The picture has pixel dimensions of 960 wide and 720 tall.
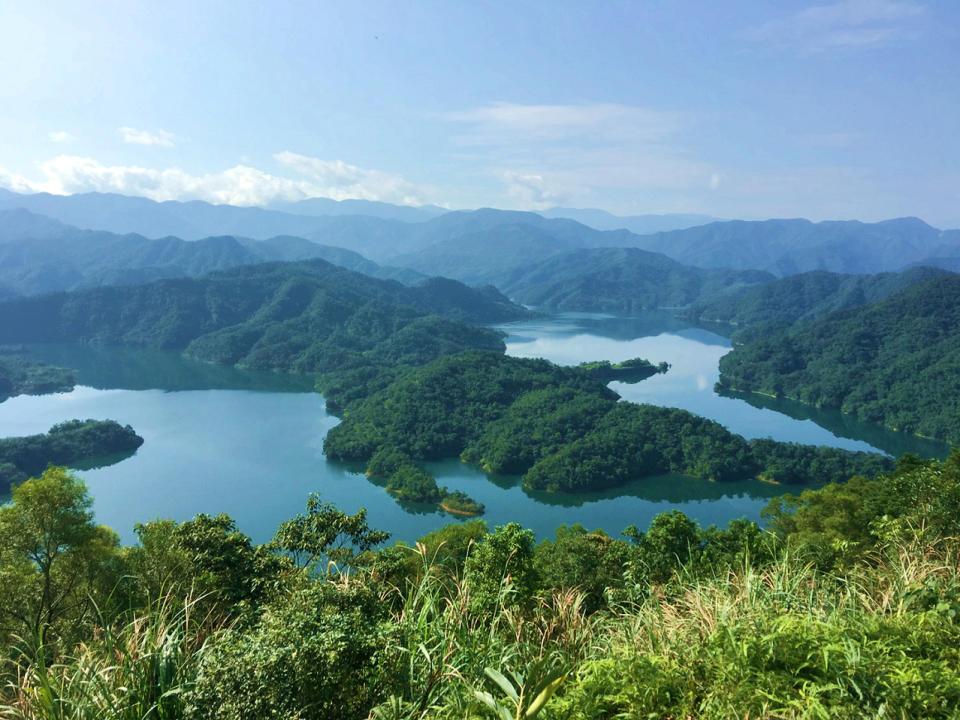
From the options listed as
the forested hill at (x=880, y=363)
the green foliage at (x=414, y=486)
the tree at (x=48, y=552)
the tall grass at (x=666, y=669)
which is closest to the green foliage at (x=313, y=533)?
the tree at (x=48, y=552)

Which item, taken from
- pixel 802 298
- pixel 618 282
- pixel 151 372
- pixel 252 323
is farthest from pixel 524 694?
pixel 618 282

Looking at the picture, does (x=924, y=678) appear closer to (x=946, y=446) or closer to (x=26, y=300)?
(x=946, y=446)

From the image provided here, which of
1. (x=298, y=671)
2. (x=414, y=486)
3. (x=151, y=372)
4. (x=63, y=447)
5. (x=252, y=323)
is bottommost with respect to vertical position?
(x=151, y=372)

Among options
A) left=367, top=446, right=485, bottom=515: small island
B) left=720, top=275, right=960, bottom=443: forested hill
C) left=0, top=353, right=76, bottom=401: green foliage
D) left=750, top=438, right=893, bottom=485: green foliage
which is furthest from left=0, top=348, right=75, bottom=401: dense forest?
left=720, top=275, right=960, bottom=443: forested hill

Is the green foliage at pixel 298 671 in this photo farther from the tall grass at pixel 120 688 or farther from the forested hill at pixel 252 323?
the forested hill at pixel 252 323

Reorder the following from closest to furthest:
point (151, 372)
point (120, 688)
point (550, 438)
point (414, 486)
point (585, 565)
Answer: point (120, 688), point (585, 565), point (414, 486), point (550, 438), point (151, 372)

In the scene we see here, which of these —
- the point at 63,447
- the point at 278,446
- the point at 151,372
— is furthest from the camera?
the point at 151,372

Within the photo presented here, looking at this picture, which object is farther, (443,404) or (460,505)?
(443,404)

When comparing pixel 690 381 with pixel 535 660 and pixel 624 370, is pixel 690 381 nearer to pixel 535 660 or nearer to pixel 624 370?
pixel 624 370
